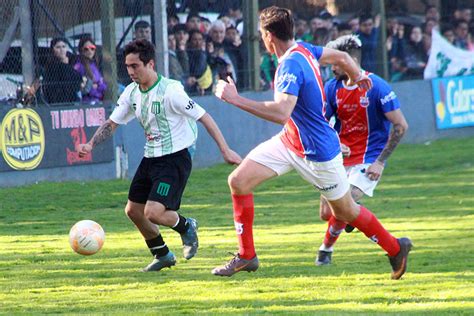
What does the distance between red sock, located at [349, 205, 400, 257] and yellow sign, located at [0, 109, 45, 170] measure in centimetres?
909

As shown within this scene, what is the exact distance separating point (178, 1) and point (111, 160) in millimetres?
3149

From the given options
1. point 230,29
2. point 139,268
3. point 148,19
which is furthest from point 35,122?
point 139,268

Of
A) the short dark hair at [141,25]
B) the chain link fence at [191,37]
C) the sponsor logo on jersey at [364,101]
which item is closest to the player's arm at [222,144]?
the sponsor logo on jersey at [364,101]

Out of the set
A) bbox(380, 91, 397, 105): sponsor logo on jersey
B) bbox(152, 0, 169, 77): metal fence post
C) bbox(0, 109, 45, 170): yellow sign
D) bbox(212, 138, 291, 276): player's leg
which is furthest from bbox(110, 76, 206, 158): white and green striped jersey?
bbox(152, 0, 169, 77): metal fence post

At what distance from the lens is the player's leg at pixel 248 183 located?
8438 millimetres

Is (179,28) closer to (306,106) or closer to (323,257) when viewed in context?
(323,257)

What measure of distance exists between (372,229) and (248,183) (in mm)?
974

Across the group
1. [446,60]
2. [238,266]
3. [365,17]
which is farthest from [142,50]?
[446,60]

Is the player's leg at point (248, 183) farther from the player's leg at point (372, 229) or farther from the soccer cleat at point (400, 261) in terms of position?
the soccer cleat at point (400, 261)

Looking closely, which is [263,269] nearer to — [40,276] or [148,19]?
[40,276]

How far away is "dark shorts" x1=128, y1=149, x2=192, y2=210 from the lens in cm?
930

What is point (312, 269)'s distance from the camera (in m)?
9.27

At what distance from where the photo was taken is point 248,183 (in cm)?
845

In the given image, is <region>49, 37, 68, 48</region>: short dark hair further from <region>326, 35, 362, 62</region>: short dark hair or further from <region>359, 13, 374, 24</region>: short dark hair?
<region>326, 35, 362, 62</region>: short dark hair
